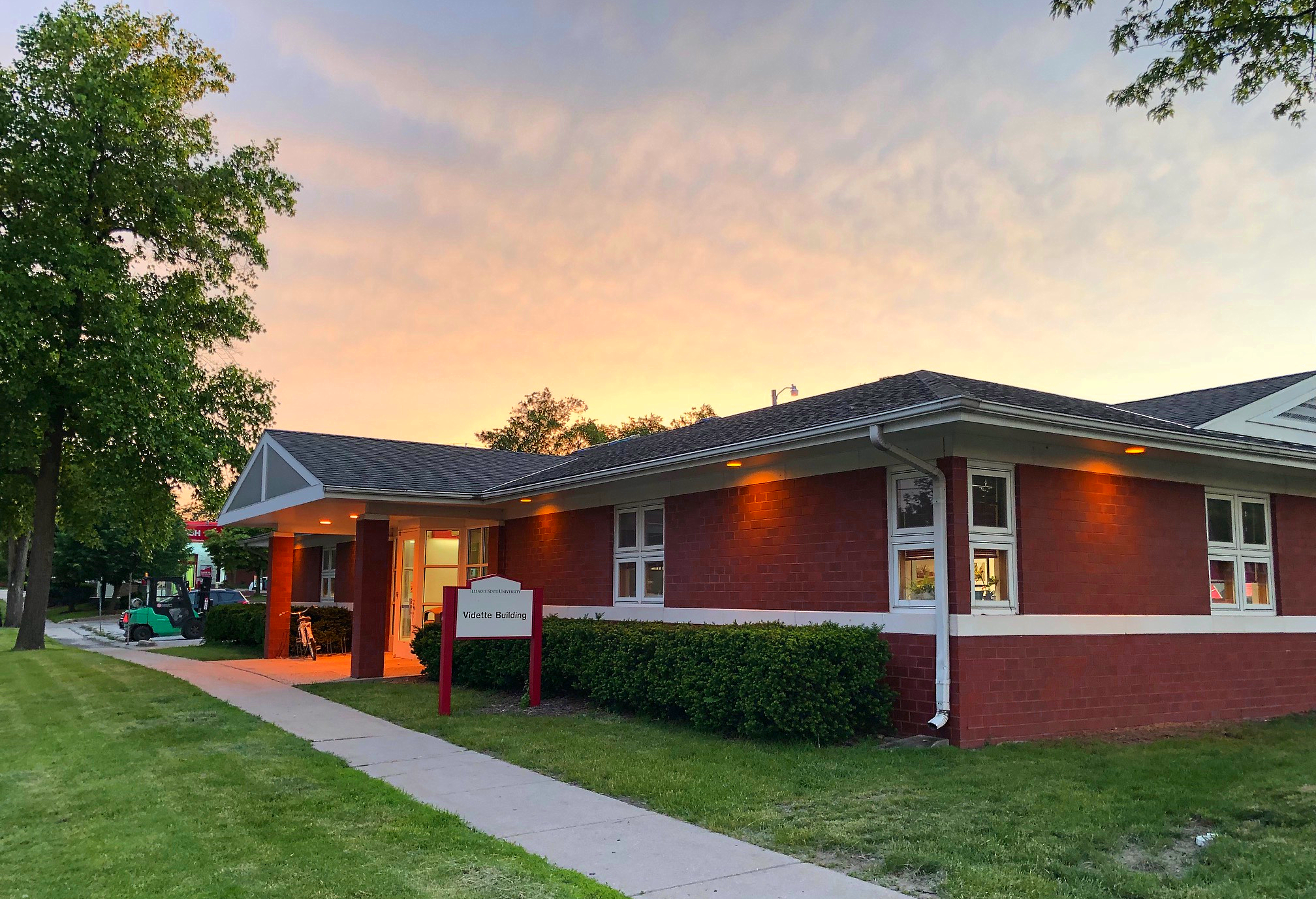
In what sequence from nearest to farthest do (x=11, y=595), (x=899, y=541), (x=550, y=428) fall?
(x=899, y=541) → (x=11, y=595) → (x=550, y=428)

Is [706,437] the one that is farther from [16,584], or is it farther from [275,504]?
[16,584]

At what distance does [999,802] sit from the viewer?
643 cm

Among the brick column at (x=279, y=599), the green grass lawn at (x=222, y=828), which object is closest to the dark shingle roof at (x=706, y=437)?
the brick column at (x=279, y=599)

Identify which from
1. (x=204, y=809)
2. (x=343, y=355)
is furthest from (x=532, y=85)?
(x=204, y=809)

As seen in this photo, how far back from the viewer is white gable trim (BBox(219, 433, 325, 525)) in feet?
47.8

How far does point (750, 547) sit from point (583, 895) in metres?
6.75

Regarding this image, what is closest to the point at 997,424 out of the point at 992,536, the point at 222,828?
the point at 992,536

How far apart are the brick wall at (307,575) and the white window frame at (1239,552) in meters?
21.5

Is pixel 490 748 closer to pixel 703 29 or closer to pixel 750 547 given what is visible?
pixel 750 547

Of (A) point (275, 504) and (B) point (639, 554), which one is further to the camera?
(A) point (275, 504)

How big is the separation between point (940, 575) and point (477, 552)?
1108cm

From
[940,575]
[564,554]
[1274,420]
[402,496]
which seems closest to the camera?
[940,575]

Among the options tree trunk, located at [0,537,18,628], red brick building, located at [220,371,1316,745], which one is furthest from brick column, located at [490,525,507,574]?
tree trunk, located at [0,537,18,628]

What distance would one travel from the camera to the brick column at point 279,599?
20391 mm
